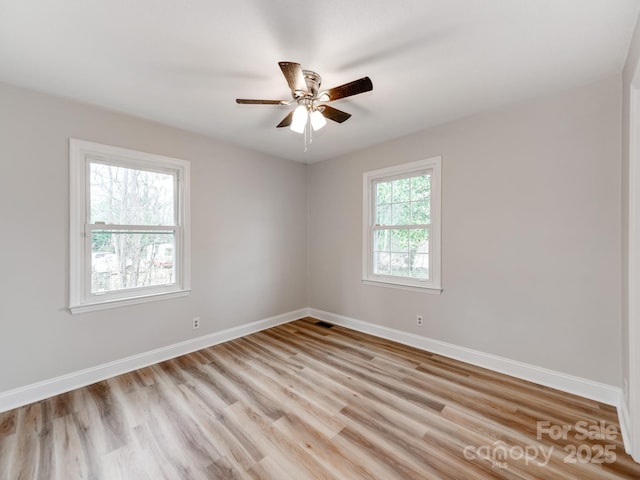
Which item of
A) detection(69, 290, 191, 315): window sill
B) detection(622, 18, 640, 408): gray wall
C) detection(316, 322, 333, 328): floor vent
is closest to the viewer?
detection(622, 18, 640, 408): gray wall

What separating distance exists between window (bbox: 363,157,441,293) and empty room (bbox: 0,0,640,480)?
0.03m

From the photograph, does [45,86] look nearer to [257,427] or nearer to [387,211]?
[257,427]

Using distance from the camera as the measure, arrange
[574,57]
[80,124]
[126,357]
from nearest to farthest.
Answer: [574,57] < [80,124] < [126,357]

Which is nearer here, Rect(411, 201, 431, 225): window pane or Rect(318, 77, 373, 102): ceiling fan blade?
Rect(318, 77, 373, 102): ceiling fan blade

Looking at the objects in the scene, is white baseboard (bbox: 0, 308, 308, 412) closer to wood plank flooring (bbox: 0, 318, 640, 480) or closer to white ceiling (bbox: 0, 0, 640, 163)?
wood plank flooring (bbox: 0, 318, 640, 480)

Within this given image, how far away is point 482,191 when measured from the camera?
2762 mm

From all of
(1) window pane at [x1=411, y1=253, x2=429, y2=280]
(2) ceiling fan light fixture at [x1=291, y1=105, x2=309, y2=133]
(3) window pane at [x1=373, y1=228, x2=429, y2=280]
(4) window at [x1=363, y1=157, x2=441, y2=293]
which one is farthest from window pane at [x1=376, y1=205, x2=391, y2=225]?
A: (2) ceiling fan light fixture at [x1=291, y1=105, x2=309, y2=133]

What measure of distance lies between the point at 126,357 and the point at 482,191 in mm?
3949

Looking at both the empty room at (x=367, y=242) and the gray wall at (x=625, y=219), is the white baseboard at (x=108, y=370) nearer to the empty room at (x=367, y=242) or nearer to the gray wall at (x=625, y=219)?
the empty room at (x=367, y=242)

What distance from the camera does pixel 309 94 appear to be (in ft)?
6.47

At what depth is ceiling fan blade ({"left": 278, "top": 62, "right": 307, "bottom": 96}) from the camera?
5.15ft

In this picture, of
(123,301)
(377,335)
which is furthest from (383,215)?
(123,301)

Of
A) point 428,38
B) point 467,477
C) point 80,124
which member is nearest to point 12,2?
point 80,124

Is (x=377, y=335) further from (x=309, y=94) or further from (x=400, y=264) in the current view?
(x=309, y=94)
